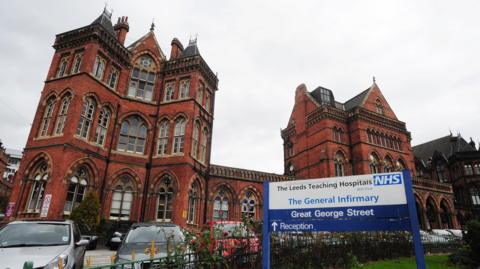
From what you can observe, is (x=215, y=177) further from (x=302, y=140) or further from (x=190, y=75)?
(x=302, y=140)

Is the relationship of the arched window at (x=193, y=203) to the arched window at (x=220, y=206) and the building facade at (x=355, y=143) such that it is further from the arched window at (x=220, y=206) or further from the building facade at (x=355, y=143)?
the building facade at (x=355, y=143)

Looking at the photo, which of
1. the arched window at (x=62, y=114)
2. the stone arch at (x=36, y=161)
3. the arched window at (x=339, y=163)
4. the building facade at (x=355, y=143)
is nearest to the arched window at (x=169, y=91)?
the arched window at (x=62, y=114)

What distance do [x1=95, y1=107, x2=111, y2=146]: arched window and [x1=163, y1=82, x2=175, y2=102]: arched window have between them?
15.1ft

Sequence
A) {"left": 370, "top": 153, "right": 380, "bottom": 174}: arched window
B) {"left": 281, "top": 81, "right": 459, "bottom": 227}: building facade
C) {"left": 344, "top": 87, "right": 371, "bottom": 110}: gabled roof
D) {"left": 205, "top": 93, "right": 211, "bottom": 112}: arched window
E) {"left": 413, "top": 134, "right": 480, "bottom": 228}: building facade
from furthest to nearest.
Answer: {"left": 344, "top": 87, "right": 371, "bottom": 110}: gabled roof < {"left": 413, "top": 134, "right": 480, "bottom": 228}: building facade < {"left": 370, "top": 153, "right": 380, "bottom": 174}: arched window < {"left": 281, "top": 81, "right": 459, "bottom": 227}: building facade < {"left": 205, "top": 93, "right": 211, "bottom": 112}: arched window

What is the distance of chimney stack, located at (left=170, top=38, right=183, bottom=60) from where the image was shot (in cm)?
2496

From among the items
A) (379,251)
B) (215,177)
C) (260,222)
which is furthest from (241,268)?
(215,177)

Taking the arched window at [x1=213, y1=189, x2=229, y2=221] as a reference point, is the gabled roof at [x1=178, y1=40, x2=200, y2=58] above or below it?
above

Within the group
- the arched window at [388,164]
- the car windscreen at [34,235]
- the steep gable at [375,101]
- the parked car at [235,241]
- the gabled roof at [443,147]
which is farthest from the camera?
the gabled roof at [443,147]

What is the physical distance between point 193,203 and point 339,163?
16936 millimetres

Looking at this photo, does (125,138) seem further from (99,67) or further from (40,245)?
(40,245)

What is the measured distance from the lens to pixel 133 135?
20875 mm

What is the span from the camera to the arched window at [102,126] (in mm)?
18938

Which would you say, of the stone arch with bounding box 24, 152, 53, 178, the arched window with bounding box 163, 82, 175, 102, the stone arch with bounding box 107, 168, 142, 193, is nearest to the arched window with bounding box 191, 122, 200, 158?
the arched window with bounding box 163, 82, 175, 102

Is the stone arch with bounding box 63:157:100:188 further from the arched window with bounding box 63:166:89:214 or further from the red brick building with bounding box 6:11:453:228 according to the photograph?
the arched window with bounding box 63:166:89:214
